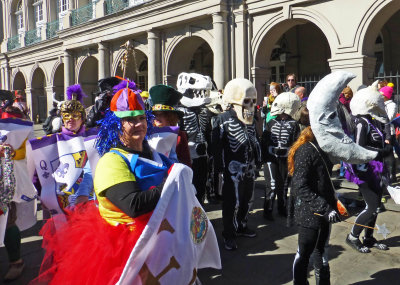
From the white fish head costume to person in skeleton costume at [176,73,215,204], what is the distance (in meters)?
2.73

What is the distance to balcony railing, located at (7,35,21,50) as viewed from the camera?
80.9 feet

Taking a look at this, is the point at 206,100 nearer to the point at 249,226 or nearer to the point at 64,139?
the point at 249,226

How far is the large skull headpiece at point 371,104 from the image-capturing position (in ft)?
12.5

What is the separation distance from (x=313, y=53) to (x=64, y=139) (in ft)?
42.4

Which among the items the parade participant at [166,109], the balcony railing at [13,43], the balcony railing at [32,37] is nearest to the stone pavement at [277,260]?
the parade participant at [166,109]

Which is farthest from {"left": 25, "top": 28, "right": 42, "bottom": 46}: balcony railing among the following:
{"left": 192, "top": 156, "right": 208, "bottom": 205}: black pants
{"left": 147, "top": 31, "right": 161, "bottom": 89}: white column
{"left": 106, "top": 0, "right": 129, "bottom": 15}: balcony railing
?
{"left": 192, "top": 156, "right": 208, "bottom": 205}: black pants

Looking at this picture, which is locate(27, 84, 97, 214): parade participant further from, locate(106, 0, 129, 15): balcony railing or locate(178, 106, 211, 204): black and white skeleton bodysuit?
locate(106, 0, 129, 15): balcony railing

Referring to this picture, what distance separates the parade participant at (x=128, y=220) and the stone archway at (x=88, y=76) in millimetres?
16784

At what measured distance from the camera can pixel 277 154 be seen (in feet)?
16.8

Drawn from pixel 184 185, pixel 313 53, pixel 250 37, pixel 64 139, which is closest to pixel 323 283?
pixel 184 185

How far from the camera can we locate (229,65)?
461 inches

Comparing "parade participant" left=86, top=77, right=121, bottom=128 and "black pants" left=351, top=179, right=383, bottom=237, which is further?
"parade participant" left=86, top=77, right=121, bottom=128

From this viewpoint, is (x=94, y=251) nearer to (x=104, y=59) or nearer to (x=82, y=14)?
(x=104, y=59)

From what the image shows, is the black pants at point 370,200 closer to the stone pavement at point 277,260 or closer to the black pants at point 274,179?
the stone pavement at point 277,260
